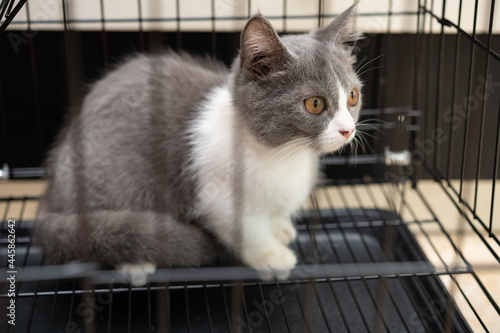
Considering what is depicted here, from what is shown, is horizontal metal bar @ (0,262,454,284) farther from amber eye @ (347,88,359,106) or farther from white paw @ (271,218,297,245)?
amber eye @ (347,88,359,106)

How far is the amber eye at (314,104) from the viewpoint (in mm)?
1365

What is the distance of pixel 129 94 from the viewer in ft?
5.22

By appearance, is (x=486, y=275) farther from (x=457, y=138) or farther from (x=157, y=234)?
(x=157, y=234)

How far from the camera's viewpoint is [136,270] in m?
1.48

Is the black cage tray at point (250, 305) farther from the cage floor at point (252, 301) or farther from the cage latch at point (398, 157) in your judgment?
the cage latch at point (398, 157)

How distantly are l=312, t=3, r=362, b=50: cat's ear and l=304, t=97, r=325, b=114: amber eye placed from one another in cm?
16

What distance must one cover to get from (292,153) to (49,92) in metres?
0.96

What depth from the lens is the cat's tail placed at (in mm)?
1466

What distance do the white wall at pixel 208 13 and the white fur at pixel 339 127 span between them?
0.55 m

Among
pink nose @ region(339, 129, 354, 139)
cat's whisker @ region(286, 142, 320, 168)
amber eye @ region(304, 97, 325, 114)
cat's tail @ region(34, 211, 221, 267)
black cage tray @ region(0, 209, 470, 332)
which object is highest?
amber eye @ region(304, 97, 325, 114)

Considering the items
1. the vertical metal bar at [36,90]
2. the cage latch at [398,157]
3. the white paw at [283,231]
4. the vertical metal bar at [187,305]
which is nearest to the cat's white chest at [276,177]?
the white paw at [283,231]

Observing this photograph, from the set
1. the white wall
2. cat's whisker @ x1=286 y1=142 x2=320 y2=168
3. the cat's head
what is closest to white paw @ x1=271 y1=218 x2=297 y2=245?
cat's whisker @ x1=286 y1=142 x2=320 y2=168

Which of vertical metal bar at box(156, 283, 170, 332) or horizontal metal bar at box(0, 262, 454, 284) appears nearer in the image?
horizontal metal bar at box(0, 262, 454, 284)

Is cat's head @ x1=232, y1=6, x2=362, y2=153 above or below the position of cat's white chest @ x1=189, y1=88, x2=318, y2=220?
above
